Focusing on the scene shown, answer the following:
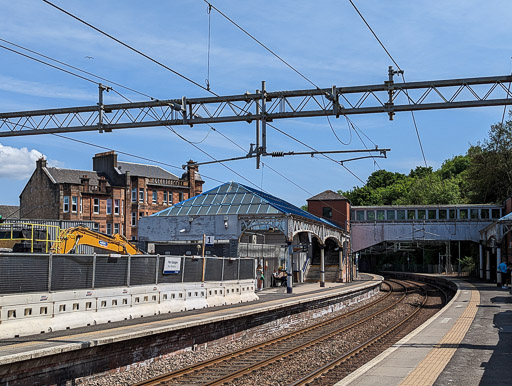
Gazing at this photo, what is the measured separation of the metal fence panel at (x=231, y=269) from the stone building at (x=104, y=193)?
33994mm

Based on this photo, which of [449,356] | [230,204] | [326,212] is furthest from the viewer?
[326,212]

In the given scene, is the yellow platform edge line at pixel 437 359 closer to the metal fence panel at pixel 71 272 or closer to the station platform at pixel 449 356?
the station platform at pixel 449 356

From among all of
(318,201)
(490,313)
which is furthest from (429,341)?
(318,201)

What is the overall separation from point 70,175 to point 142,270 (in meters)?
47.0

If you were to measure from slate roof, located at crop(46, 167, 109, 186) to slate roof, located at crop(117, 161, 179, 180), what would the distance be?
298 cm

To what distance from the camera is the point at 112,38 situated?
1488 cm

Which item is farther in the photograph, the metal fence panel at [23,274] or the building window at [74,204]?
the building window at [74,204]

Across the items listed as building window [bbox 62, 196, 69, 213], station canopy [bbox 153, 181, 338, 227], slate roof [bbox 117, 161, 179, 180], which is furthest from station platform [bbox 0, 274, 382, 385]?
slate roof [bbox 117, 161, 179, 180]

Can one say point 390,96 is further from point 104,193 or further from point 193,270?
point 104,193

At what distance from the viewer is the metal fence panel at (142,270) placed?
20203mm

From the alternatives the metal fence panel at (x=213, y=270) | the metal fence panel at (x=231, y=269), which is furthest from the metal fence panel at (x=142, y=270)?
the metal fence panel at (x=231, y=269)

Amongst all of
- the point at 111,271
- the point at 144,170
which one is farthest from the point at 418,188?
the point at 111,271

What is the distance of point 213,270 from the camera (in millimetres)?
26016

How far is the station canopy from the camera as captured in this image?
121ft
